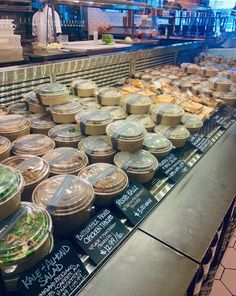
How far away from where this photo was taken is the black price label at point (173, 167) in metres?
1.30

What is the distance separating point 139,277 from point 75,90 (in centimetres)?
136

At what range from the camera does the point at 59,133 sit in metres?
1.39

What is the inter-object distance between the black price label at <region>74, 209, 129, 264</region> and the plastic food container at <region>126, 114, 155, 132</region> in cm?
78

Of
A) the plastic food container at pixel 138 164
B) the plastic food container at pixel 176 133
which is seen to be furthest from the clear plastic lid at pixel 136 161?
the plastic food container at pixel 176 133

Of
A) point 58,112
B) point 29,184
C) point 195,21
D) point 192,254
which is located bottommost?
point 192,254

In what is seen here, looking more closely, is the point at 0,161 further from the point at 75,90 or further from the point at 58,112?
the point at 75,90

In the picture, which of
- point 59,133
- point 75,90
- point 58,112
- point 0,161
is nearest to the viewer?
point 0,161

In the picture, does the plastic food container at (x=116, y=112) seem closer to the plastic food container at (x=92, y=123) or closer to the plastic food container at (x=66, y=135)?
the plastic food container at (x=92, y=123)

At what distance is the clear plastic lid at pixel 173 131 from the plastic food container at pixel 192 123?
7cm

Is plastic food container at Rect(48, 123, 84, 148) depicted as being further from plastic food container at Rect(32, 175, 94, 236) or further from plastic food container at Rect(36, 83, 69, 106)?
plastic food container at Rect(32, 175, 94, 236)

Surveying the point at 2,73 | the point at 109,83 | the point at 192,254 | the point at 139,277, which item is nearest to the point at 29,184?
the point at 139,277

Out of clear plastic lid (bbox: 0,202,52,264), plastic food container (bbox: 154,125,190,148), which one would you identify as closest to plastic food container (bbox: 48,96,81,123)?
plastic food container (bbox: 154,125,190,148)

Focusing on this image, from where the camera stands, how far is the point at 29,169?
1059mm

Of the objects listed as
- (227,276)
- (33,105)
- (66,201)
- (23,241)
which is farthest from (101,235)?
(227,276)
